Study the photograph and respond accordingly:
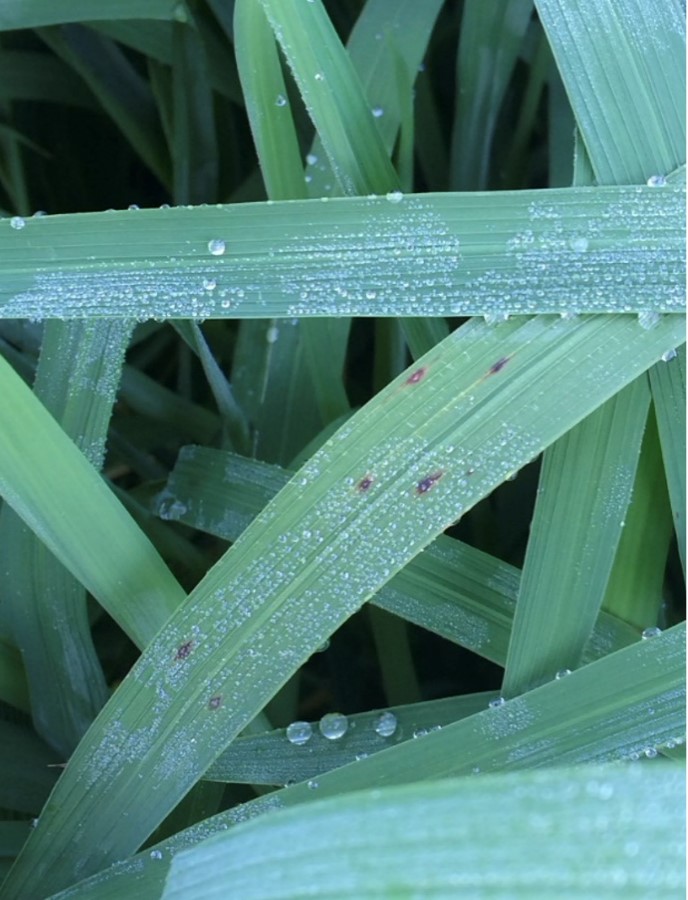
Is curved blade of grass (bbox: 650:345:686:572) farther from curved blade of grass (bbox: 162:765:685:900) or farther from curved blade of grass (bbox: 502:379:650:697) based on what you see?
curved blade of grass (bbox: 162:765:685:900)

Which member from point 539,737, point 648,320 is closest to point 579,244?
point 648,320

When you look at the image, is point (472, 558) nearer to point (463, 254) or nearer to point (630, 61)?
point (463, 254)

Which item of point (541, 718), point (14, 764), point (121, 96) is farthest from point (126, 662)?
point (121, 96)

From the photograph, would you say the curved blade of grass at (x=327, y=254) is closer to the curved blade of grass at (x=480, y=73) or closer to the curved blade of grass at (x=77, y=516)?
the curved blade of grass at (x=77, y=516)

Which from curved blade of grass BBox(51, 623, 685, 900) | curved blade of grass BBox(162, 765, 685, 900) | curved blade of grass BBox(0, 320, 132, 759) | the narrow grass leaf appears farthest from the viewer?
the narrow grass leaf

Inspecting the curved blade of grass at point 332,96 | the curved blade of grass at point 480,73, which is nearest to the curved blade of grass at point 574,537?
the curved blade of grass at point 332,96

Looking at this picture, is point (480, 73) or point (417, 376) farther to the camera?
point (480, 73)

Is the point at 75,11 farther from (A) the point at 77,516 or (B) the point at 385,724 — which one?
(B) the point at 385,724

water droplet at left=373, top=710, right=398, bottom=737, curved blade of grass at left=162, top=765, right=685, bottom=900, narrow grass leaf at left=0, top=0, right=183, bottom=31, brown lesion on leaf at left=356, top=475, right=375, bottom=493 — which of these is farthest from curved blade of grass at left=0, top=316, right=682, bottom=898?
narrow grass leaf at left=0, top=0, right=183, bottom=31
